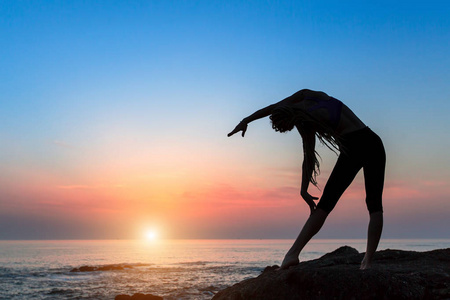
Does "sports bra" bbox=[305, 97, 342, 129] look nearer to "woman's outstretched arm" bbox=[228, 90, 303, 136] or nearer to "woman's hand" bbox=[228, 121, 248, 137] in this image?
"woman's outstretched arm" bbox=[228, 90, 303, 136]

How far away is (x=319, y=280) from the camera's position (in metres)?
4.59

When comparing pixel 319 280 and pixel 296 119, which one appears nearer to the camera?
pixel 319 280

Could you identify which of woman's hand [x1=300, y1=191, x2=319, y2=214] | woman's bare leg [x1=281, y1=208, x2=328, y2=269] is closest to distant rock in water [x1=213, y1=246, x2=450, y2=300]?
woman's bare leg [x1=281, y1=208, x2=328, y2=269]

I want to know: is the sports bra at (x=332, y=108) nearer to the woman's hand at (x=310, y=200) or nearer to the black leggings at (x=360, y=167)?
the black leggings at (x=360, y=167)

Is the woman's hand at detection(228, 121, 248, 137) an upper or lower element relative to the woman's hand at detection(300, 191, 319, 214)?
upper

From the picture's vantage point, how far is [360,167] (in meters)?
4.97

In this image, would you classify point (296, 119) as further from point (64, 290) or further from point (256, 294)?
point (64, 290)

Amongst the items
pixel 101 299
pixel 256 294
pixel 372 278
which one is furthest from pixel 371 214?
pixel 101 299

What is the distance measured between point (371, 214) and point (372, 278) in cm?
85

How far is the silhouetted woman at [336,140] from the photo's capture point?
15.9 ft

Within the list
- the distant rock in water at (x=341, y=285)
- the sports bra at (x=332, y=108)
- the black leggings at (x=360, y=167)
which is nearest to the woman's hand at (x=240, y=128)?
the sports bra at (x=332, y=108)

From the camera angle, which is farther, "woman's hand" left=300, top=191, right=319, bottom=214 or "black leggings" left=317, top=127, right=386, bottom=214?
"woman's hand" left=300, top=191, right=319, bottom=214

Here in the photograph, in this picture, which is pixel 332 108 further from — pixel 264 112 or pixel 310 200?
pixel 310 200

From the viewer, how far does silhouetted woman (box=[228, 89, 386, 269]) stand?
15.9ft
